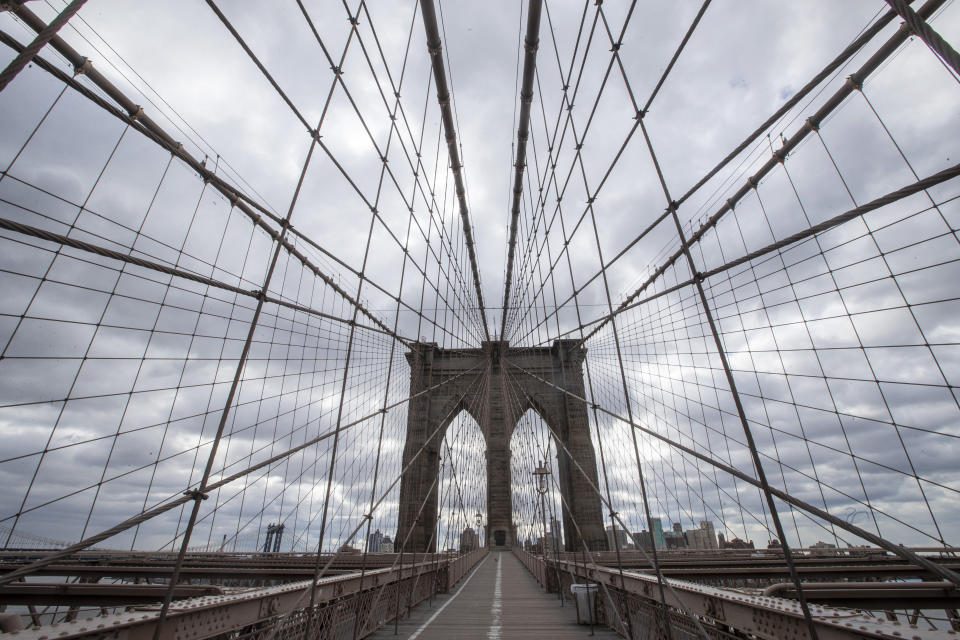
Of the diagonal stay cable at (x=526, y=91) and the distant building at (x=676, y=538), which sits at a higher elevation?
the diagonal stay cable at (x=526, y=91)

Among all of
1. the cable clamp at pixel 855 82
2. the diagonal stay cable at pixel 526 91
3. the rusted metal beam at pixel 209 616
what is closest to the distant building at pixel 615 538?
the rusted metal beam at pixel 209 616

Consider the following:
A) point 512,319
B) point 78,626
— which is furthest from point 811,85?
point 512,319

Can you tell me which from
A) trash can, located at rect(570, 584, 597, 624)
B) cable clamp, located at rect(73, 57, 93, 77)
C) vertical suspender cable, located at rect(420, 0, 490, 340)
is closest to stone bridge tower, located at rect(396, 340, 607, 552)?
vertical suspender cable, located at rect(420, 0, 490, 340)

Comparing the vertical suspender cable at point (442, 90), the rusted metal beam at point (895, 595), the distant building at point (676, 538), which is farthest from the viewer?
the distant building at point (676, 538)

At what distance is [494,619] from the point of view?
15.4ft

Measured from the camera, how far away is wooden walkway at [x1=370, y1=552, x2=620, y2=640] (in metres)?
4.00

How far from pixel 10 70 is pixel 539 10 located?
5.32 meters

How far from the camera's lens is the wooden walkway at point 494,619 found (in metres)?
4.00

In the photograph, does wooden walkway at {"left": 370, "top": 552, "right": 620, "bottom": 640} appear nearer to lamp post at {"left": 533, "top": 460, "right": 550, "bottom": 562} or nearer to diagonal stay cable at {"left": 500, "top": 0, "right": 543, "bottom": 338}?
lamp post at {"left": 533, "top": 460, "right": 550, "bottom": 562}

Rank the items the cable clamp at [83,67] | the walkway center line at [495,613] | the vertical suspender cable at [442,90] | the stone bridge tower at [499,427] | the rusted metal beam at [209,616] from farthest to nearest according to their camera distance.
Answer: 1. the stone bridge tower at [499,427]
2. the vertical suspender cable at [442,90]
3. the walkway center line at [495,613]
4. the cable clamp at [83,67]
5. the rusted metal beam at [209,616]

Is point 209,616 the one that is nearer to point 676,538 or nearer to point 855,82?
point 855,82

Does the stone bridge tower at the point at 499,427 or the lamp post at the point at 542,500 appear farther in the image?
the stone bridge tower at the point at 499,427

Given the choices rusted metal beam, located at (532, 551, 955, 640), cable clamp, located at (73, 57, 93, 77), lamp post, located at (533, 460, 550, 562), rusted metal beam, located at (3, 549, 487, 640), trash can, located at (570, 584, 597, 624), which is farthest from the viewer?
lamp post, located at (533, 460, 550, 562)

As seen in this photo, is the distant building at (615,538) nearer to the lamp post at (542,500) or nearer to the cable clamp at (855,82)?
the lamp post at (542,500)
